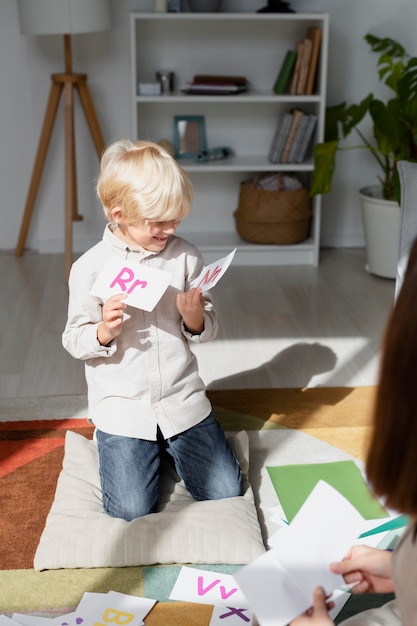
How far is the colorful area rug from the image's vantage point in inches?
70.2

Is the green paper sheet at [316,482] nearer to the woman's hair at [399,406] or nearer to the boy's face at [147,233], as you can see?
the boy's face at [147,233]

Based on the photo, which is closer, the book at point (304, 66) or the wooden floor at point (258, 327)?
the wooden floor at point (258, 327)

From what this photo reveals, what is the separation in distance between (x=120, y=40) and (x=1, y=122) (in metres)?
0.69

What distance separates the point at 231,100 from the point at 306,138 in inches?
16.4

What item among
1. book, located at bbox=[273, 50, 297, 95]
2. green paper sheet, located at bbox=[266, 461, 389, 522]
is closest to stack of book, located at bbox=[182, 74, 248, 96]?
book, located at bbox=[273, 50, 297, 95]

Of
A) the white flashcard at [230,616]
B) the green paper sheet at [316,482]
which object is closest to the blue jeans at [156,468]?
the green paper sheet at [316,482]

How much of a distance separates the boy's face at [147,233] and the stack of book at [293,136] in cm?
203

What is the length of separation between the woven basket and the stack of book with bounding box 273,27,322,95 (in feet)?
1.51

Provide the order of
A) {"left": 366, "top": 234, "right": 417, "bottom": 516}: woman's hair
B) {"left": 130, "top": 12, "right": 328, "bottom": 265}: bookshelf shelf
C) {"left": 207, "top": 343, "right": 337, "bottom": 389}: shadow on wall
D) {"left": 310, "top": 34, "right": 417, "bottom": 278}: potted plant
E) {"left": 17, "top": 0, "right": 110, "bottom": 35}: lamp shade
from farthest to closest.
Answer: {"left": 130, "top": 12, "right": 328, "bottom": 265}: bookshelf shelf → {"left": 310, "top": 34, "right": 417, "bottom": 278}: potted plant → {"left": 17, "top": 0, "right": 110, "bottom": 35}: lamp shade → {"left": 207, "top": 343, "right": 337, "bottom": 389}: shadow on wall → {"left": 366, "top": 234, "right": 417, "bottom": 516}: woman's hair

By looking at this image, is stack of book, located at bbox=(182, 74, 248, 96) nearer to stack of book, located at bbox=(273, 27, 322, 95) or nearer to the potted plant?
stack of book, located at bbox=(273, 27, 322, 95)

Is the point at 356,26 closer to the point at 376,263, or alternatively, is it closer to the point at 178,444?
the point at 376,263

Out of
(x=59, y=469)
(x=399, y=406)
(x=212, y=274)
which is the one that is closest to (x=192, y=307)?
(x=212, y=274)

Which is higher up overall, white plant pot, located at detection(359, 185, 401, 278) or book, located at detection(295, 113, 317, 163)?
book, located at detection(295, 113, 317, 163)

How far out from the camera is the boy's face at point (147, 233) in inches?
80.0
